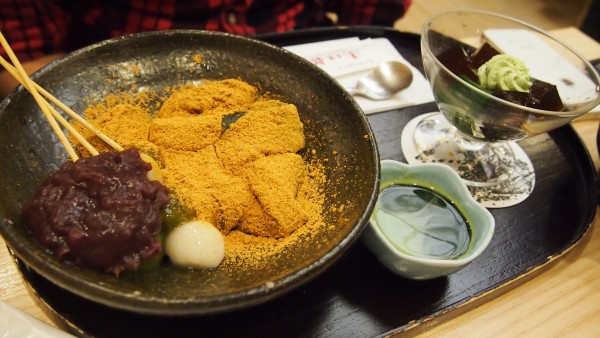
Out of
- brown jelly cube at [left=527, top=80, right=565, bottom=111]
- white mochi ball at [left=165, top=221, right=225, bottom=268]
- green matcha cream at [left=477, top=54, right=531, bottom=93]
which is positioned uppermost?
green matcha cream at [left=477, top=54, right=531, bottom=93]

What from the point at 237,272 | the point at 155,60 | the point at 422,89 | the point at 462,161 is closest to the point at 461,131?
the point at 462,161

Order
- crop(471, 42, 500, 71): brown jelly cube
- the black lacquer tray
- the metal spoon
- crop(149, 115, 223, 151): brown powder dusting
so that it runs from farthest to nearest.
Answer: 1. the metal spoon
2. crop(471, 42, 500, 71): brown jelly cube
3. crop(149, 115, 223, 151): brown powder dusting
4. the black lacquer tray

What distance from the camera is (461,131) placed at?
1515 mm

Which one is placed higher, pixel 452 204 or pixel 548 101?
pixel 548 101

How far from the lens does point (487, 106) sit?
1.33 m

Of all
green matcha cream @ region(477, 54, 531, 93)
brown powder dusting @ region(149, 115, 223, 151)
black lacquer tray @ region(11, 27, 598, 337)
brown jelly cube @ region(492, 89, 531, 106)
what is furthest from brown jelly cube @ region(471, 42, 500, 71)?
brown powder dusting @ region(149, 115, 223, 151)

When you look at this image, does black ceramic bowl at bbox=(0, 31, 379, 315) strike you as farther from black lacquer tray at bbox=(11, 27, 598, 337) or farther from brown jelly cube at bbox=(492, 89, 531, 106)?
brown jelly cube at bbox=(492, 89, 531, 106)

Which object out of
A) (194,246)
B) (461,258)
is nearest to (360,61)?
(461,258)

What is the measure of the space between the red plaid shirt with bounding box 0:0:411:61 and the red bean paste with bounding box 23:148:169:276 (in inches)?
41.6

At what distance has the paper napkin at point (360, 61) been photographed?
1721 millimetres

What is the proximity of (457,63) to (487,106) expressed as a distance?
221mm

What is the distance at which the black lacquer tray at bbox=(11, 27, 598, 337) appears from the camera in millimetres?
990

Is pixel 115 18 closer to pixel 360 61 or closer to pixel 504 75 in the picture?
pixel 360 61

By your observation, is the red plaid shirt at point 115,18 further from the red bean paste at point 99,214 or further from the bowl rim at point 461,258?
the bowl rim at point 461,258
